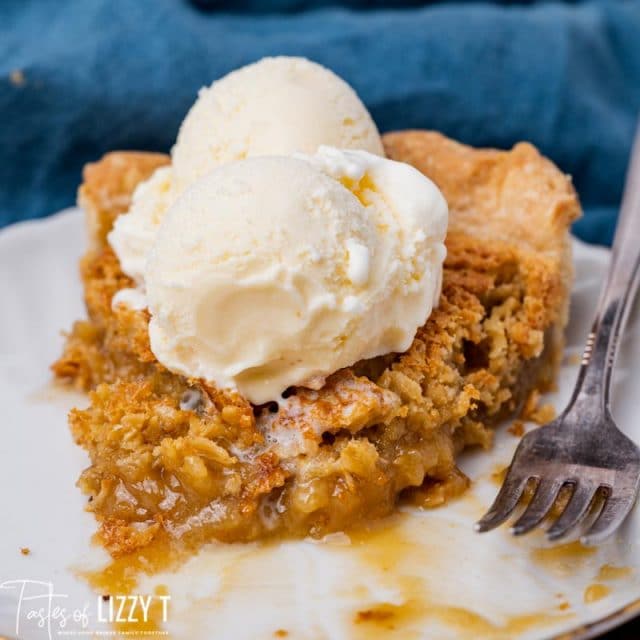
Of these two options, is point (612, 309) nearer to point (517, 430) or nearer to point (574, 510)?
point (517, 430)

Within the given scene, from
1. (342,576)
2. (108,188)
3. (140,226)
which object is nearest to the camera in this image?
(342,576)

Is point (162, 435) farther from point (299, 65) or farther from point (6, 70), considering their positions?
point (6, 70)

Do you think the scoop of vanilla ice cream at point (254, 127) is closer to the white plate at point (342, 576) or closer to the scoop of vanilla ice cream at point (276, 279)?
the scoop of vanilla ice cream at point (276, 279)

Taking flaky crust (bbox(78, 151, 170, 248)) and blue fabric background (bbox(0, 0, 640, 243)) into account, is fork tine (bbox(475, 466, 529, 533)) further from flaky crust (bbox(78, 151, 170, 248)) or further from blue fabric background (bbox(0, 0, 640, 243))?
blue fabric background (bbox(0, 0, 640, 243))

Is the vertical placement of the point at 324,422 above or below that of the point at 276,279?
below

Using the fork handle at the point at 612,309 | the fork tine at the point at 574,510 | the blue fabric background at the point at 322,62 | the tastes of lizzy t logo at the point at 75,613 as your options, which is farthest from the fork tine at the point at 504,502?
the blue fabric background at the point at 322,62

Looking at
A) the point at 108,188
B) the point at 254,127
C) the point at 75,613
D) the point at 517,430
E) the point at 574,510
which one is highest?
the point at 254,127

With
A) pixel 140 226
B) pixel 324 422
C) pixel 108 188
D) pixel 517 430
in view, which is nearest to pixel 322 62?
pixel 108 188

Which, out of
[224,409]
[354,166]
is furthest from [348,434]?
[354,166]
